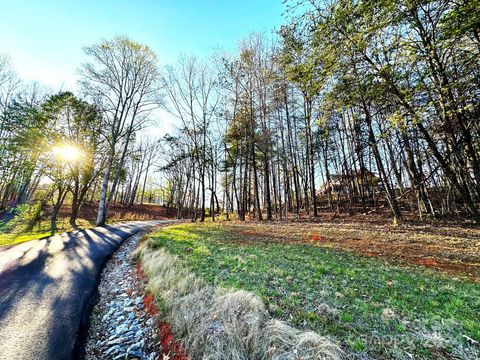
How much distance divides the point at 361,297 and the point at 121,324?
4.22 metres

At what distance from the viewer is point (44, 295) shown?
4449 millimetres

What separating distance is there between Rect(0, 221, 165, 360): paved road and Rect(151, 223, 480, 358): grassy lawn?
2.36 m

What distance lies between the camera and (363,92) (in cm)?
607

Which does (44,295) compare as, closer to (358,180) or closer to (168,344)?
(168,344)

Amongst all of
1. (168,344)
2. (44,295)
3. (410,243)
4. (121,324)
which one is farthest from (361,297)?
(44,295)

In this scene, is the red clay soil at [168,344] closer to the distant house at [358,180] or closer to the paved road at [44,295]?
the paved road at [44,295]

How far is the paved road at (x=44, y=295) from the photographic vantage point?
3.02 m

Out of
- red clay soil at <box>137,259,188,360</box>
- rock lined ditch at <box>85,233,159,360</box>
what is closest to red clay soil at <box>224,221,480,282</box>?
rock lined ditch at <box>85,233,159,360</box>

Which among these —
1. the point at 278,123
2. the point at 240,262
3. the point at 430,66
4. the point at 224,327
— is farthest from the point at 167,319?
the point at 278,123

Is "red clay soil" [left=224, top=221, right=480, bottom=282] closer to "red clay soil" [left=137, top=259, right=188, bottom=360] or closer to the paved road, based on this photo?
"red clay soil" [left=137, top=259, right=188, bottom=360]

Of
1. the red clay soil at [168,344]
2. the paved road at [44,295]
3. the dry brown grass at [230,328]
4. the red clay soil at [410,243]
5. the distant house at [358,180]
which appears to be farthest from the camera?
the distant house at [358,180]

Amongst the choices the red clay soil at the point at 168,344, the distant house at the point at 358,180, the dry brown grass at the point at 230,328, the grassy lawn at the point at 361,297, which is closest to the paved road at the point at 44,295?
the red clay soil at the point at 168,344

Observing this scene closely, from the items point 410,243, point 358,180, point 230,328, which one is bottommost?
point 230,328

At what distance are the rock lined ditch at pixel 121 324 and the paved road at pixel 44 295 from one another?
270 mm
